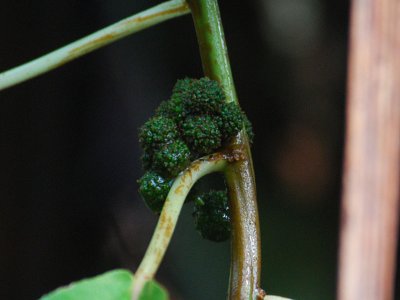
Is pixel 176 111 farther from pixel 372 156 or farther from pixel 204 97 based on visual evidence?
pixel 372 156

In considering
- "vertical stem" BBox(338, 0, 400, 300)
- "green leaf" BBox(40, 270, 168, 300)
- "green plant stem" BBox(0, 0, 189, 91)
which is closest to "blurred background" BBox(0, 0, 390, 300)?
"vertical stem" BBox(338, 0, 400, 300)

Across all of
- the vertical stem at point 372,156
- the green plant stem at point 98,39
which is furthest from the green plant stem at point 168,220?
the vertical stem at point 372,156

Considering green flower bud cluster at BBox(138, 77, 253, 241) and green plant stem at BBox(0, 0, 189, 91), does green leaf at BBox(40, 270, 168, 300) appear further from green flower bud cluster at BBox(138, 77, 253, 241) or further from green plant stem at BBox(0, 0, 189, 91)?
green plant stem at BBox(0, 0, 189, 91)

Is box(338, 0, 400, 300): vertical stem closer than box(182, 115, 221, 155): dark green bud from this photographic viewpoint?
No

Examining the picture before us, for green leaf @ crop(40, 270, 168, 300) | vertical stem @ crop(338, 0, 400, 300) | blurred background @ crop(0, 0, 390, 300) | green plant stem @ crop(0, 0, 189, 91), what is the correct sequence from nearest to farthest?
1. green leaf @ crop(40, 270, 168, 300)
2. green plant stem @ crop(0, 0, 189, 91)
3. vertical stem @ crop(338, 0, 400, 300)
4. blurred background @ crop(0, 0, 390, 300)

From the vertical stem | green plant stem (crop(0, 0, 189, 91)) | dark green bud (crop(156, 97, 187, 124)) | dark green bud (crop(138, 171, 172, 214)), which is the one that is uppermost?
green plant stem (crop(0, 0, 189, 91))

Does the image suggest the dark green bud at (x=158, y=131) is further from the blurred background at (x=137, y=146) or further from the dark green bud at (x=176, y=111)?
the blurred background at (x=137, y=146)

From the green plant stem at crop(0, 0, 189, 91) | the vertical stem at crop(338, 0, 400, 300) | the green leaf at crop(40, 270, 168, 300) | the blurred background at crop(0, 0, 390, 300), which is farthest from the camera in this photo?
the blurred background at crop(0, 0, 390, 300)
